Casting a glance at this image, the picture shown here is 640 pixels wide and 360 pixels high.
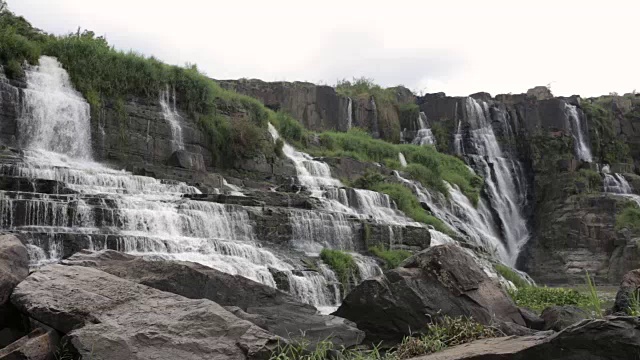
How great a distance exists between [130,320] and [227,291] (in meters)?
2.57

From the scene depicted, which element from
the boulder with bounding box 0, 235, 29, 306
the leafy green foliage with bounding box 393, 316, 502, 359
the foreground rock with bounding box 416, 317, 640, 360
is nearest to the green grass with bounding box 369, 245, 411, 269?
the leafy green foliage with bounding box 393, 316, 502, 359

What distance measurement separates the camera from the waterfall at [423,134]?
3781 cm

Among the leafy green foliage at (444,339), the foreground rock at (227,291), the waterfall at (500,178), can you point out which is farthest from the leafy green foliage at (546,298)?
the waterfall at (500,178)

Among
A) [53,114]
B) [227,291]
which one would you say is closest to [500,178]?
[53,114]

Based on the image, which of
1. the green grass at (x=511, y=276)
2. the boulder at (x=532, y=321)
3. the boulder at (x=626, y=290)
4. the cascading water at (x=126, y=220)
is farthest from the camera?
the green grass at (x=511, y=276)

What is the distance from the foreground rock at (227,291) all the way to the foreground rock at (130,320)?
3.92 ft

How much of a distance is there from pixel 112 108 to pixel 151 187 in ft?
16.2

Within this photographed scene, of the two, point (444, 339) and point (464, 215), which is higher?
point (444, 339)

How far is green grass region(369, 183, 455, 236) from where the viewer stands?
22.4 m

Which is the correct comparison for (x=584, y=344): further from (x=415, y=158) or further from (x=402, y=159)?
(x=415, y=158)

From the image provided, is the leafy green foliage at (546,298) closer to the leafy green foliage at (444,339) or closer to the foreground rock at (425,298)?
the foreground rock at (425,298)

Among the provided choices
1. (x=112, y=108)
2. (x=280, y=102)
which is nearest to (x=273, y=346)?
(x=112, y=108)

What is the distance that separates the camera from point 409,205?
23.1 meters

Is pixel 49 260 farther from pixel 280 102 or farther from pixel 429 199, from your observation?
pixel 280 102
